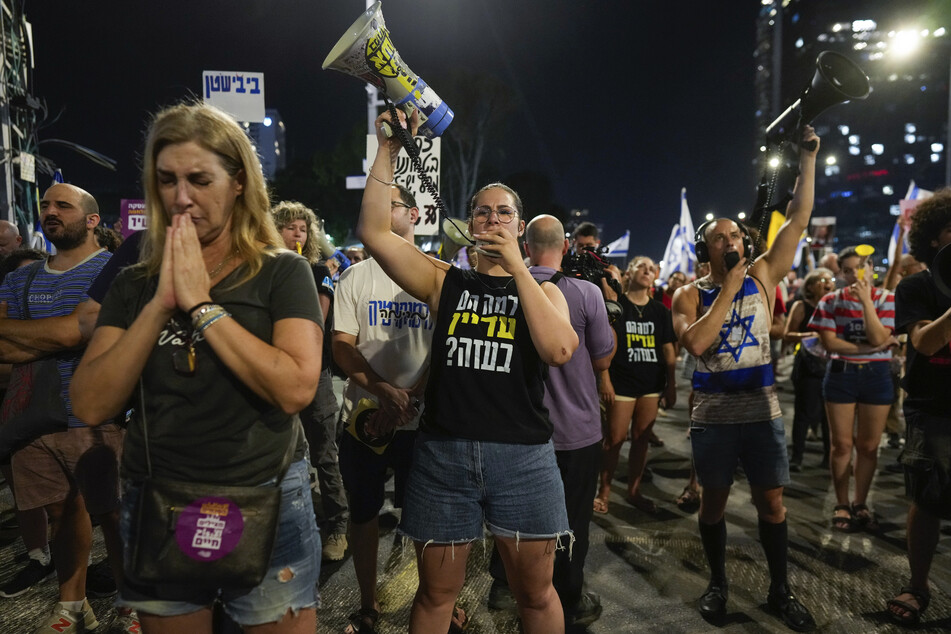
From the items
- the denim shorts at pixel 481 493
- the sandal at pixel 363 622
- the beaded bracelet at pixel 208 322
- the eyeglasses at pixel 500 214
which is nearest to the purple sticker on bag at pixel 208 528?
the beaded bracelet at pixel 208 322

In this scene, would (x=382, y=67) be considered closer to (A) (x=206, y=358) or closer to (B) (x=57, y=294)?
(A) (x=206, y=358)

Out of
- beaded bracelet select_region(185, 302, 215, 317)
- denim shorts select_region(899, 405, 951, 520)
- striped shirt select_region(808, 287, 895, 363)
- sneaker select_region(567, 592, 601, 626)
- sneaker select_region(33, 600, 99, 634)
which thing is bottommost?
sneaker select_region(567, 592, 601, 626)

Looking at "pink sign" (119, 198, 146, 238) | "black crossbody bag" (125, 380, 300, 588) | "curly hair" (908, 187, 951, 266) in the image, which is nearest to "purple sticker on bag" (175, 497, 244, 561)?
"black crossbody bag" (125, 380, 300, 588)

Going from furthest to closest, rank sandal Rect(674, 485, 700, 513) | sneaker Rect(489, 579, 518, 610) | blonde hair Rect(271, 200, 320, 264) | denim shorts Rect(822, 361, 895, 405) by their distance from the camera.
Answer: sandal Rect(674, 485, 700, 513)
denim shorts Rect(822, 361, 895, 405)
blonde hair Rect(271, 200, 320, 264)
sneaker Rect(489, 579, 518, 610)

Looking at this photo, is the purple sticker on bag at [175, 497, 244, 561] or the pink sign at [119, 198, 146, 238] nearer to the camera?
the purple sticker on bag at [175, 497, 244, 561]

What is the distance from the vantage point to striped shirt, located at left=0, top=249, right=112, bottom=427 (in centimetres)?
325

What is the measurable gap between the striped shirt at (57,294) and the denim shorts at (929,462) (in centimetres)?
471

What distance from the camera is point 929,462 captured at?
10.8 feet

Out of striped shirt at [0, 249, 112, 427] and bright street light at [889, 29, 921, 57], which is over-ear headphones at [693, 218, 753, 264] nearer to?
striped shirt at [0, 249, 112, 427]

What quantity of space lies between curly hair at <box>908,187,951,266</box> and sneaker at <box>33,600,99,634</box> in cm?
527

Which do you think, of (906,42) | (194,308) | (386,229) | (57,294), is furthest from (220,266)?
(906,42)

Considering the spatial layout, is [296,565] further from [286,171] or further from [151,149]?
[286,171]

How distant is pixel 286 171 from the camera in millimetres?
38656

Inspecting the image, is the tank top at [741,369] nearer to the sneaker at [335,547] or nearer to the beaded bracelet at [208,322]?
the sneaker at [335,547]
